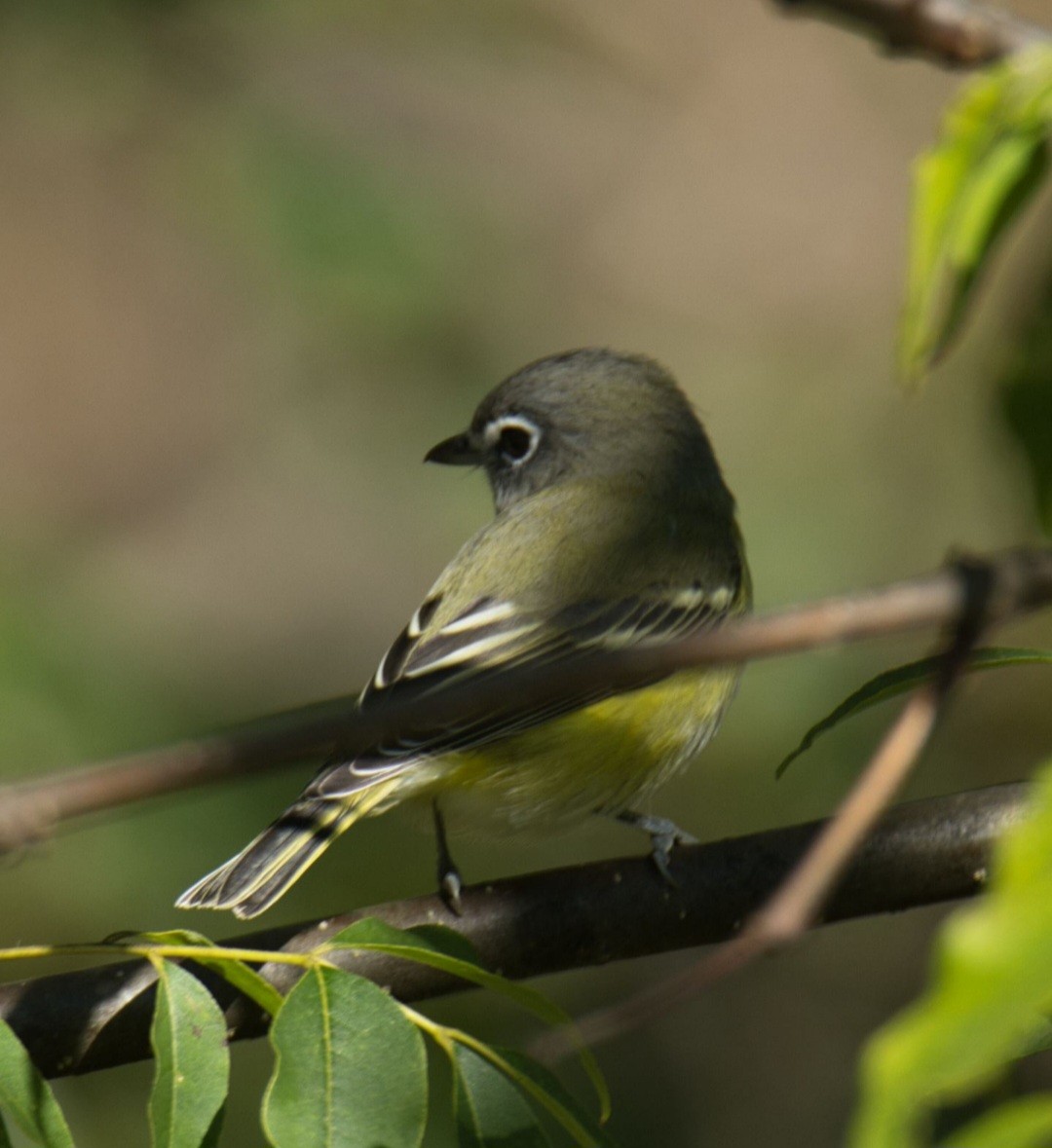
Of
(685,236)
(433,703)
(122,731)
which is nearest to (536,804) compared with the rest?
(122,731)

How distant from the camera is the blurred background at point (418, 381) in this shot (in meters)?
4.47

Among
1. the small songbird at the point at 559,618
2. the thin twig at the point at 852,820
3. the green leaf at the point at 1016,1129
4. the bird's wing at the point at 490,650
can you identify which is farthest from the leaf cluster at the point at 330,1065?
the bird's wing at the point at 490,650

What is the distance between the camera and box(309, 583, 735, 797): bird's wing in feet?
10.5

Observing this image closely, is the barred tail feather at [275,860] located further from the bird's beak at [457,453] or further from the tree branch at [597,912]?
the bird's beak at [457,453]

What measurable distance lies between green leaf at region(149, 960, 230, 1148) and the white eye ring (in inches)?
125

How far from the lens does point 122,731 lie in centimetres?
437

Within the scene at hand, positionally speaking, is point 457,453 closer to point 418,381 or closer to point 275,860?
point 418,381

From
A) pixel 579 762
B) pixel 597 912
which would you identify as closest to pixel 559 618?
pixel 579 762

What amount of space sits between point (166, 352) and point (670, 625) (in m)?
6.41

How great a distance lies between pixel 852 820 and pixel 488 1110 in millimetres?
1040

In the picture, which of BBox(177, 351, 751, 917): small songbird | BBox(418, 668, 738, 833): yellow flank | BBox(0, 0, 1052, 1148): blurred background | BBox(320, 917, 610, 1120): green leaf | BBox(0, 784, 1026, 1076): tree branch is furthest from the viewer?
BBox(0, 0, 1052, 1148): blurred background

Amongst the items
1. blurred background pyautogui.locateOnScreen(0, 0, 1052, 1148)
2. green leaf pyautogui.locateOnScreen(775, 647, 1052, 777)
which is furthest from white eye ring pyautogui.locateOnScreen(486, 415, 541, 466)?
green leaf pyautogui.locateOnScreen(775, 647, 1052, 777)

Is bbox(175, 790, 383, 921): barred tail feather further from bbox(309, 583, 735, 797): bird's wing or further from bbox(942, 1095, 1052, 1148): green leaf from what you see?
bbox(942, 1095, 1052, 1148): green leaf

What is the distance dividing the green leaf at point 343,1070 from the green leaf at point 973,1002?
94 centimetres
